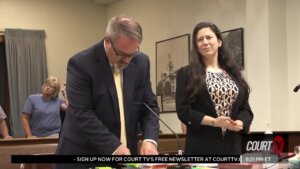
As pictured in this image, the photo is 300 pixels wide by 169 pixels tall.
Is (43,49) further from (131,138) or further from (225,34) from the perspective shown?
(131,138)

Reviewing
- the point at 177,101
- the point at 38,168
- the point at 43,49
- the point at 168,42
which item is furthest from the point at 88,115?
the point at 43,49

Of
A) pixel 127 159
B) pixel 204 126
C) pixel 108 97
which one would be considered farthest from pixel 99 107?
pixel 127 159

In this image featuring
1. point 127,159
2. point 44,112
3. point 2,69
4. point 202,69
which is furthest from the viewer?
point 2,69

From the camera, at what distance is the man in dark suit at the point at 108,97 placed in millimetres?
1693

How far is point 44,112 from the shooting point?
5.35 metres

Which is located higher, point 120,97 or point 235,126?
point 120,97

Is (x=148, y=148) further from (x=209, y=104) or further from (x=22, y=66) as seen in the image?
(x=22, y=66)

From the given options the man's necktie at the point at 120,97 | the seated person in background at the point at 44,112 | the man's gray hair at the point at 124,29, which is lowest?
the seated person in background at the point at 44,112

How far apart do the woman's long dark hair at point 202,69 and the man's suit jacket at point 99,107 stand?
0.28 meters

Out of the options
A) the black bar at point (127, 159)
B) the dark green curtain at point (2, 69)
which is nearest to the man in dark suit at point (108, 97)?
the black bar at point (127, 159)

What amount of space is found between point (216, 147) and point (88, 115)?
0.65 m

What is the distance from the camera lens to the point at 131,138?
1.87 m

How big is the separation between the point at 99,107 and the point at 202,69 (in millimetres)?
608

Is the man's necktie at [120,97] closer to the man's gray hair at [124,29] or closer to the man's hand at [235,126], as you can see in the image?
the man's gray hair at [124,29]
